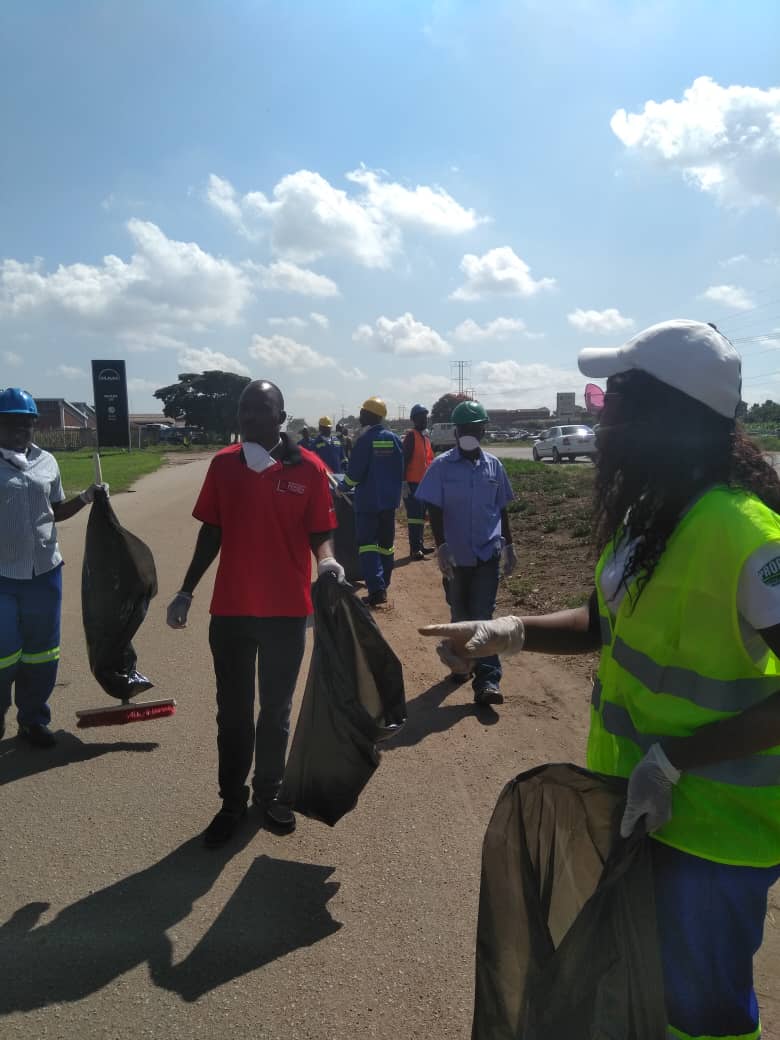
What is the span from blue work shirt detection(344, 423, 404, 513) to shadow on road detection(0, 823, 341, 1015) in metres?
5.11

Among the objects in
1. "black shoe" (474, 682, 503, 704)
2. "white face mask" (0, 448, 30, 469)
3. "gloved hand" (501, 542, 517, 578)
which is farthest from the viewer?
"gloved hand" (501, 542, 517, 578)

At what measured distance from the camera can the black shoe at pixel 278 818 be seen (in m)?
3.62

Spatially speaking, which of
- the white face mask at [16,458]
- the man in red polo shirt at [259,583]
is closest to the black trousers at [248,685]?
the man in red polo shirt at [259,583]

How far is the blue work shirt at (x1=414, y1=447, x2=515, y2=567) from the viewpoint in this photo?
17.6ft

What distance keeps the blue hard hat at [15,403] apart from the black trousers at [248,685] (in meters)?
1.79

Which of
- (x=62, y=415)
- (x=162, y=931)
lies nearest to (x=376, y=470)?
(x=162, y=931)

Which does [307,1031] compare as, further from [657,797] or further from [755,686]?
[755,686]

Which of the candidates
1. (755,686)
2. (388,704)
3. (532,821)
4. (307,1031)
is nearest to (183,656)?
(388,704)

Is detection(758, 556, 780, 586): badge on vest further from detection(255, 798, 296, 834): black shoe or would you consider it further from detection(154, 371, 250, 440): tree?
detection(154, 371, 250, 440): tree

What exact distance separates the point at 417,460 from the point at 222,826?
8512mm

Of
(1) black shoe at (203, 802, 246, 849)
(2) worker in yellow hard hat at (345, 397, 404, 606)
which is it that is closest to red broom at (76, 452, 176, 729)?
(1) black shoe at (203, 802, 246, 849)

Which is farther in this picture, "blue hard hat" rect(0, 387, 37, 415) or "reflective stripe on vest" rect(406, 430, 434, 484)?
"reflective stripe on vest" rect(406, 430, 434, 484)

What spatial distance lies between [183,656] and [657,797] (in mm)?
5234

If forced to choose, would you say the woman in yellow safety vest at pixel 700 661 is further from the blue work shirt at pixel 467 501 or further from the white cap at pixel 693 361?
the blue work shirt at pixel 467 501
